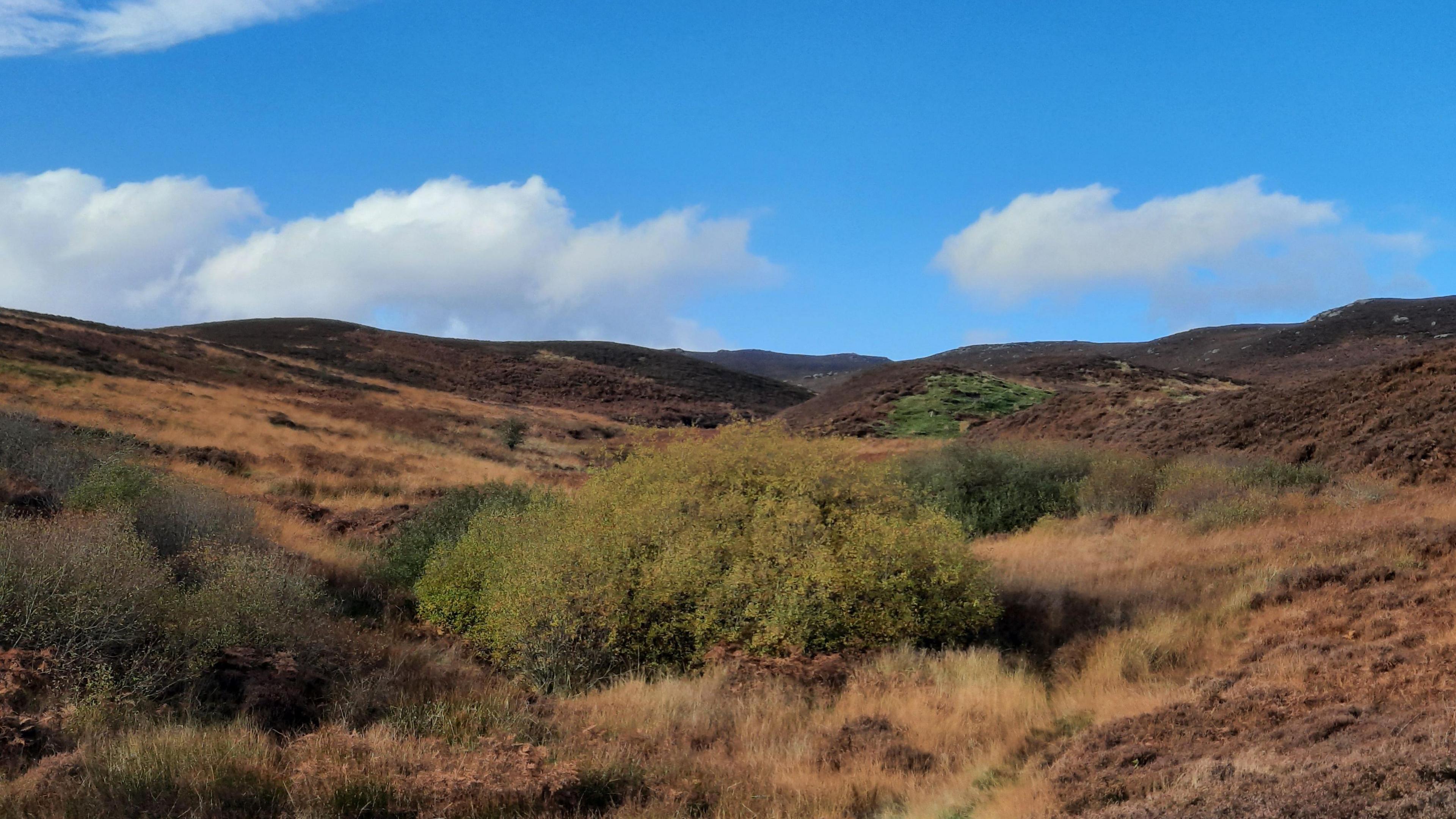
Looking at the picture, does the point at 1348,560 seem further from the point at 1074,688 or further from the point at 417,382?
the point at 417,382

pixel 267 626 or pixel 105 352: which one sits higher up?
pixel 105 352

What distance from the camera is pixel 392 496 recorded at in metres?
19.7

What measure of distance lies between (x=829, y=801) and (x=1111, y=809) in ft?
5.56

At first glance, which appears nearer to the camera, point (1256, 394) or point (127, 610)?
point (127, 610)

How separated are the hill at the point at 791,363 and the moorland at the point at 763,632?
102 meters

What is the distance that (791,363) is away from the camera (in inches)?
5610

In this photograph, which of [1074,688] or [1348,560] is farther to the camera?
[1348,560]

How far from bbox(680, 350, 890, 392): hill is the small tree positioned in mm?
79334

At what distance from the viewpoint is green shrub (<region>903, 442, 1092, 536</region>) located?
1566 centimetres

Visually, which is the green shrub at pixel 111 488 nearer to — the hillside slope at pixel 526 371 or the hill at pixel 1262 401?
the hill at pixel 1262 401

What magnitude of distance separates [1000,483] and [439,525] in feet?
32.8

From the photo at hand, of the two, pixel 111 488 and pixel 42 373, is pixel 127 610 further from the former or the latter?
pixel 42 373

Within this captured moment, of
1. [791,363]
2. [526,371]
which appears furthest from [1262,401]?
[791,363]

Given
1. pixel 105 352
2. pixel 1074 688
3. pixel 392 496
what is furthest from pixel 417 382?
pixel 1074 688
